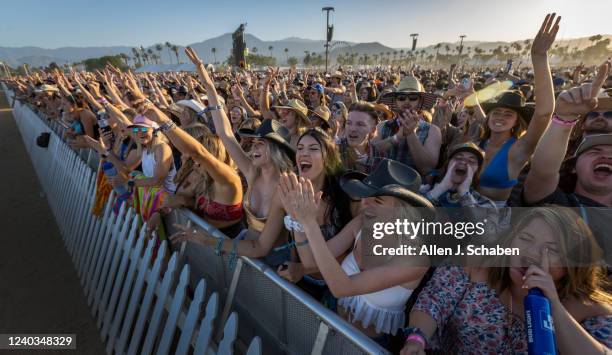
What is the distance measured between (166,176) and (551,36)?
383cm

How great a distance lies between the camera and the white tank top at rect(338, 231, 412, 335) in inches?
66.4

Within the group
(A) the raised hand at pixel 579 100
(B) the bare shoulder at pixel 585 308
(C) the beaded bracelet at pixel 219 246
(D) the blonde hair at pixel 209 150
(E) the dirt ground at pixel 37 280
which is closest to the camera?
(B) the bare shoulder at pixel 585 308

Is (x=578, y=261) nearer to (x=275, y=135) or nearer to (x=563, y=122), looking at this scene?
(x=563, y=122)

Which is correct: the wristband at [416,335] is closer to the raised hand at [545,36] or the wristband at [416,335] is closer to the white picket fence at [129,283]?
the white picket fence at [129,283]

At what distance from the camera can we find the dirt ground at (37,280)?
3398mm

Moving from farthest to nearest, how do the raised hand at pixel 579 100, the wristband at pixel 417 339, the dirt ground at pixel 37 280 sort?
1. the dirt ground at pixel 37 280
2. the raised hand at pixel 579 100
3. the wristband at pixel 417 339

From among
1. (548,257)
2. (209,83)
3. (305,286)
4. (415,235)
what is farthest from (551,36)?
(209,83)

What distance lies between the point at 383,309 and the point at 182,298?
1.48 meters

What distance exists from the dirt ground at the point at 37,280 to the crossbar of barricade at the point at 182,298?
0.17 meters

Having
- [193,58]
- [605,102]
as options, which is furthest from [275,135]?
[605,102]

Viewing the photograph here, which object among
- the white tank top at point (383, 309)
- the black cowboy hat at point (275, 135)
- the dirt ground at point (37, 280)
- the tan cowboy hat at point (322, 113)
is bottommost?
the dirt ground at point (37, 280)

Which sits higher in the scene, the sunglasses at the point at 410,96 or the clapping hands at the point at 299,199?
the sunglasses at the point at 410,96

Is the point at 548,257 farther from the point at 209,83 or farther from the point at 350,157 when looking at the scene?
the point at 209,83

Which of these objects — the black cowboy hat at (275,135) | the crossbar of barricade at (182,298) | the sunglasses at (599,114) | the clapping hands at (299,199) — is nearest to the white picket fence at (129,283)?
the crossbar of barricade at (182,298)
